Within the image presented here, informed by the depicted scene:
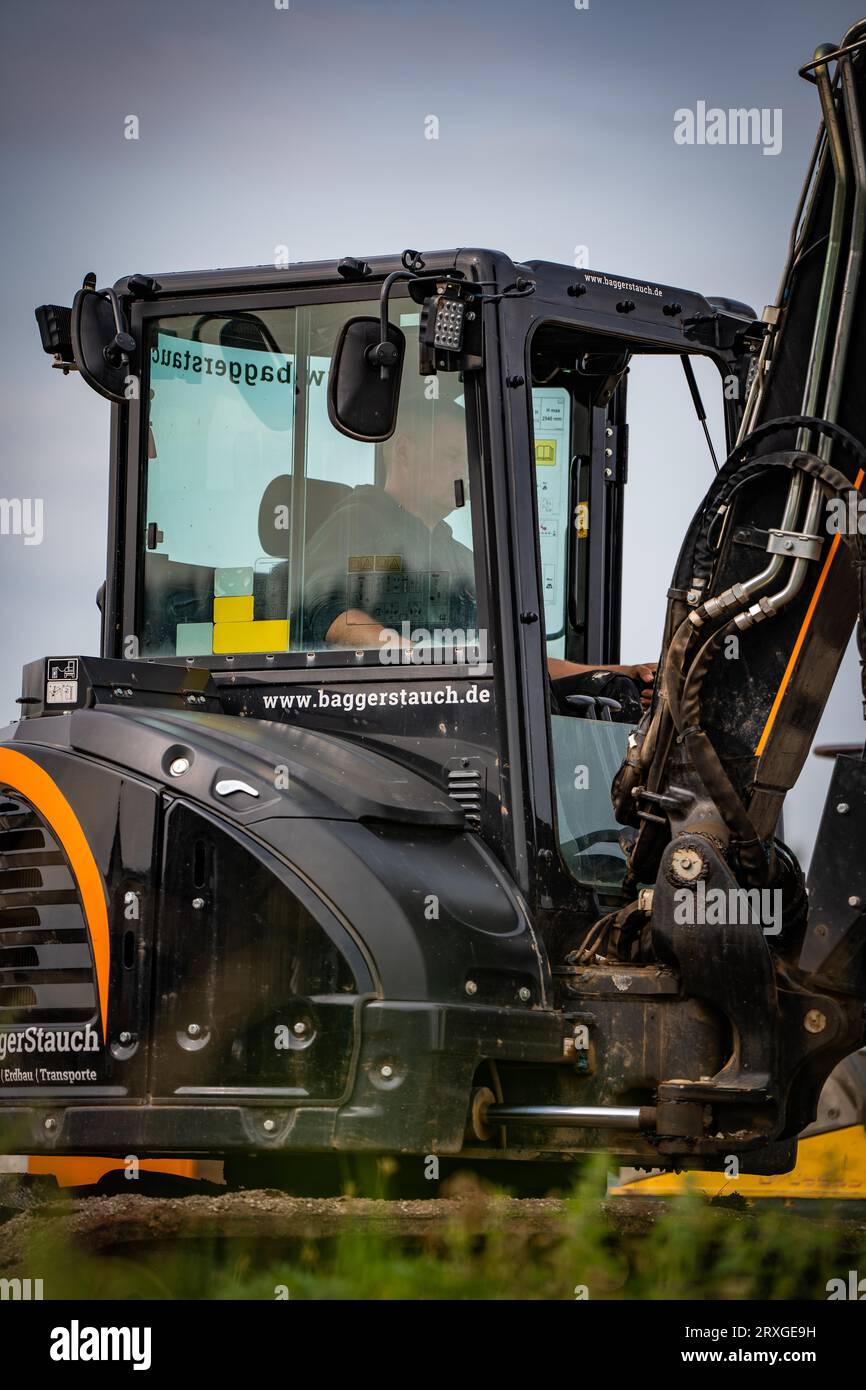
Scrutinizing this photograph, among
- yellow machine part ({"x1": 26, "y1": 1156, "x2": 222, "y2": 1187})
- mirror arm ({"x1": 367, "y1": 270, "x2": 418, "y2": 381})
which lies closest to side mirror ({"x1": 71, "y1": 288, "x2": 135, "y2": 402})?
mirror arm ({"x1": 367, "y1": 270, "x2": 418, "y2": 381})

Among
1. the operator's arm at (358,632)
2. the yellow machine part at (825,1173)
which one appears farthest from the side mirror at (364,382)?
the yellow machine part at (825,1173)

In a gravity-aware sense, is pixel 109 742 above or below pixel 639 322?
below

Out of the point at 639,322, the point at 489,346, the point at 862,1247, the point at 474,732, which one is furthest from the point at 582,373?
the point at 862,1247

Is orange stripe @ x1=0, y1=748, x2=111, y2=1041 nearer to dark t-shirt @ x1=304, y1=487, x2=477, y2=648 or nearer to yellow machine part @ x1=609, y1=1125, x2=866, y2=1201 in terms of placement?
dark t-shirt @ x1=304, y1=487, x2=477, y2=648

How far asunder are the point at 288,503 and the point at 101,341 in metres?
0.83

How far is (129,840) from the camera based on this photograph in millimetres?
5891

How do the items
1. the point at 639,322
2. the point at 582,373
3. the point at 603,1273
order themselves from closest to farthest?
the point at 603,1273 → the point at 639,322 → the point at 582,373

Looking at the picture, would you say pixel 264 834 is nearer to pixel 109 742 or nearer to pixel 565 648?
pixel 109 742

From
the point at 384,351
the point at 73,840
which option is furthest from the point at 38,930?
the point at 384,351

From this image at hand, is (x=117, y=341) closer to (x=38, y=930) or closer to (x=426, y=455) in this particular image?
(x=426, y=455)

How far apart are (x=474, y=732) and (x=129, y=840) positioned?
44.0 inches

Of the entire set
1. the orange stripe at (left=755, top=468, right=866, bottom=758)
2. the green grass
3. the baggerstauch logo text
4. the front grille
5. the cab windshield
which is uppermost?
the cab windshield

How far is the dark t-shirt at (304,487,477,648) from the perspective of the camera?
636cm
